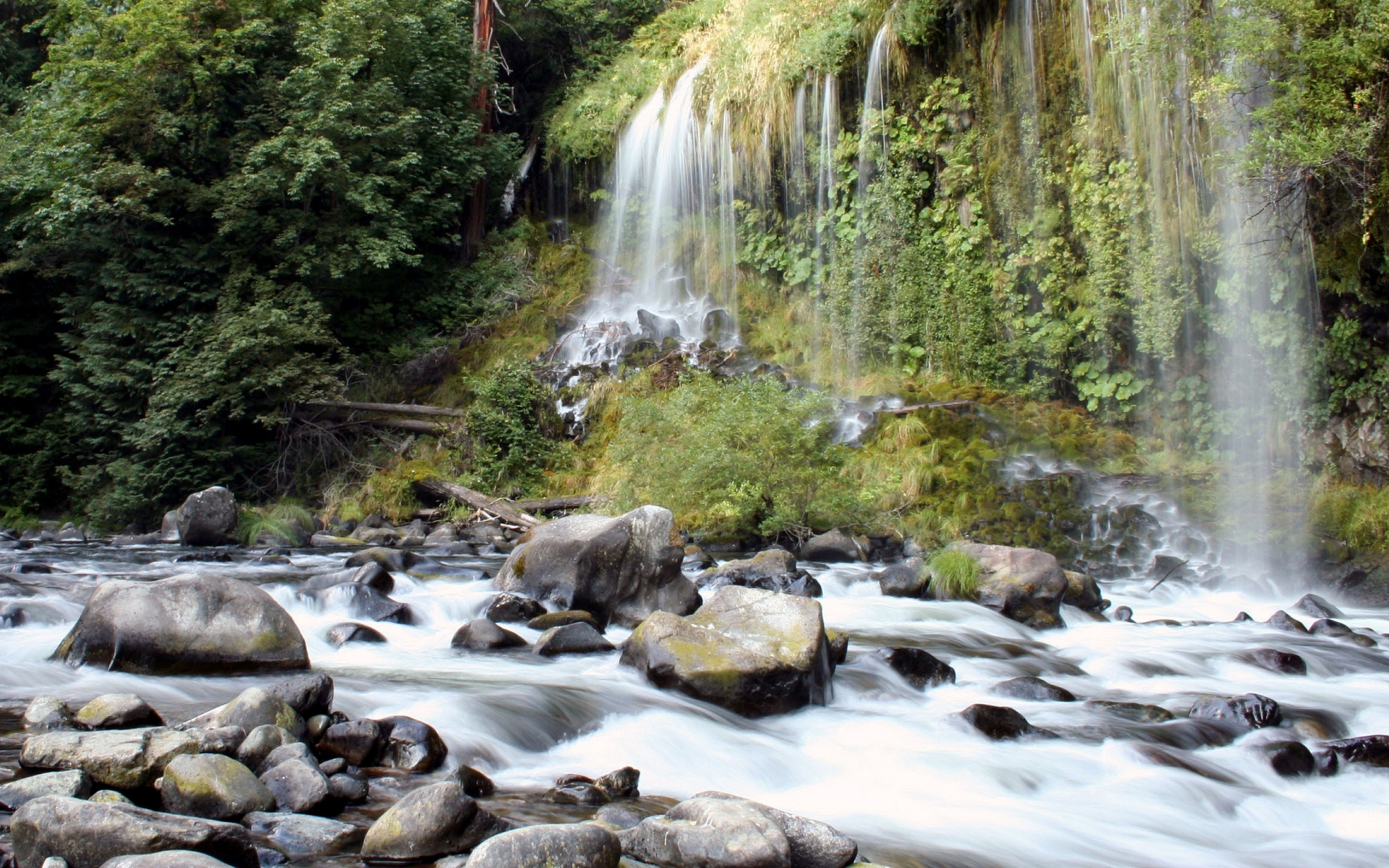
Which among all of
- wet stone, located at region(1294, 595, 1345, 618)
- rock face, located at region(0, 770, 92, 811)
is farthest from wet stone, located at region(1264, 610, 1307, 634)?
rock face, located at region(0, 770, 92, 811)

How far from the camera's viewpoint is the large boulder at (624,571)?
7.25 meters

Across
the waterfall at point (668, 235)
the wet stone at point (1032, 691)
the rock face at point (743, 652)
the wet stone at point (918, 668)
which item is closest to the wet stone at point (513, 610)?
the rock face at point (743, 652)

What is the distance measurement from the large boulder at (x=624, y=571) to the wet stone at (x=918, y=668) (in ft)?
5.71

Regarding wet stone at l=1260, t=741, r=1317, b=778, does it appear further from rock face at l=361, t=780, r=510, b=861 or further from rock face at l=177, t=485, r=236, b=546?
rock face at l=177, t=485, r=236, b=546

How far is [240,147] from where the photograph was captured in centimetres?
1619

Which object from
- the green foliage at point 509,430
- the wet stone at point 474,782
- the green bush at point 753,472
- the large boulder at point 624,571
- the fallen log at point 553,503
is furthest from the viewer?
the green foliage at point 509,430

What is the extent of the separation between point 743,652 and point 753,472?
17.7 feet

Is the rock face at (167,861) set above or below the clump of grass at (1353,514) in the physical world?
above

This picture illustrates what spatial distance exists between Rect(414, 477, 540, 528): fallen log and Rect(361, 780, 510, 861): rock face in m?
9.15

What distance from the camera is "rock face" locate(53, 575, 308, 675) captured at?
17.1 ft

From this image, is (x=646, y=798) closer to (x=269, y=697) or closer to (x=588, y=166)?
(x=269, y=697)

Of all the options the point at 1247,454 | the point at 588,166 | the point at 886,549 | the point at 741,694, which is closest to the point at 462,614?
the point at 741,694

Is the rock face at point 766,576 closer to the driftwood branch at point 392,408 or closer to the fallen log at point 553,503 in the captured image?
the fallen log at point 553,503

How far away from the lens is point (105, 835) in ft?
9.59
